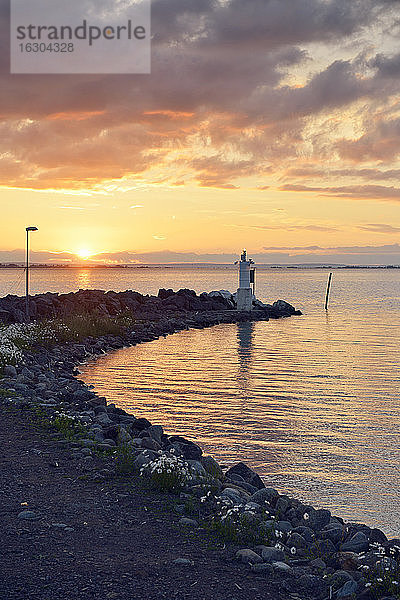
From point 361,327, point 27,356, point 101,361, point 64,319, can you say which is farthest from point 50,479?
point 361,327

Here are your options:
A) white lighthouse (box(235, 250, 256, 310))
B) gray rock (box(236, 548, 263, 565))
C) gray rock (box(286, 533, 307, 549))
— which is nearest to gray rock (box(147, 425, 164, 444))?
gray rock (box(286, 533, 307, 549))

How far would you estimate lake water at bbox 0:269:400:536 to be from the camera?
40.6ft

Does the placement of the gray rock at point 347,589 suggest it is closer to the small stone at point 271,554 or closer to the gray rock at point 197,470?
the small stone at point 271,554

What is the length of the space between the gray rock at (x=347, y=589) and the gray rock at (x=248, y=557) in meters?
0.99

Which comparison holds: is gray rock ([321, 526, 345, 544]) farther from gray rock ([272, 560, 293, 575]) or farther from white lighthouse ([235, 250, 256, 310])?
white lighthouse ([235, 250, 256, 310])

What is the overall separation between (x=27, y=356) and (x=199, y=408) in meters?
7.96

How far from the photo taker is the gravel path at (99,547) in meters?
6.27

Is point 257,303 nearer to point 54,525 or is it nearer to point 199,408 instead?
point 199,408

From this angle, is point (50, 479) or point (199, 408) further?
point (199, 408)

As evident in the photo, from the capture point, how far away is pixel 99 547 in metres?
7.17

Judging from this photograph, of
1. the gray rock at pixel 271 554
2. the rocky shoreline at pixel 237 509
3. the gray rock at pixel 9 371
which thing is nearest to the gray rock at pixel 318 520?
the rocky shoreline at pixel 237 509

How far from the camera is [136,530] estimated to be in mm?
7734

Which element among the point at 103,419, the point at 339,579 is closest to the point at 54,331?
the point at 103,419

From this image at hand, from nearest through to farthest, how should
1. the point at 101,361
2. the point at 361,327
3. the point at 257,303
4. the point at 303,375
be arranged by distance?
the point at 303,375 < the point at 101,361 < the point at 361,327 < the point at 257,303
